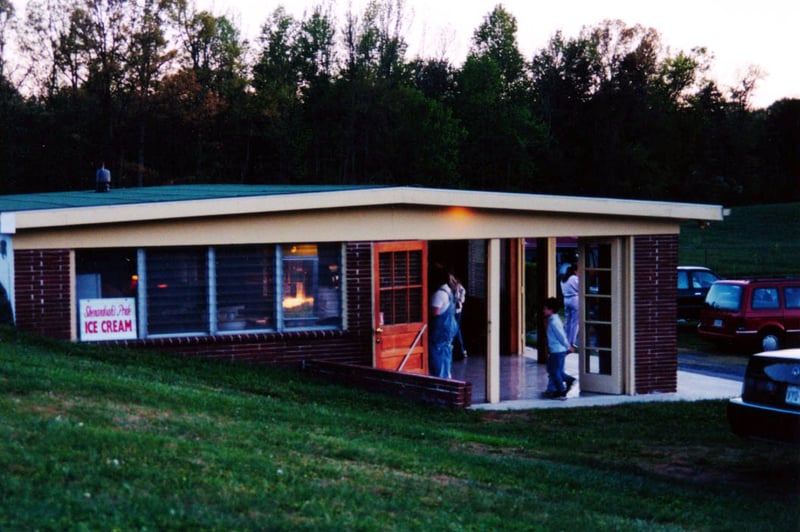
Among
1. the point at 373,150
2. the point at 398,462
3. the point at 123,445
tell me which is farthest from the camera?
the point at 373,150

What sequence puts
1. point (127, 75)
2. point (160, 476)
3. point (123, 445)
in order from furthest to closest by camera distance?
point (127, 75), point (123, 445), point (160, 476)

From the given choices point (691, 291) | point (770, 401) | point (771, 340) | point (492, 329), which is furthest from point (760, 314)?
point (770, 401)

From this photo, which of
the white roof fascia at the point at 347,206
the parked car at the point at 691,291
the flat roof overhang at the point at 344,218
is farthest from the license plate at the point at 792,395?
the parked car at the point at 691,291

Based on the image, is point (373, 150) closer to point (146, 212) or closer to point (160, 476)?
point (146, 212)

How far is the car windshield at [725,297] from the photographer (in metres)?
20.9

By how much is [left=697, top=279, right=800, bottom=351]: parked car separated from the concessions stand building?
19.9ft

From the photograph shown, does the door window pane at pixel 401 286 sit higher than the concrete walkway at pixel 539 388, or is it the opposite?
the door window pane at pixel 401 286

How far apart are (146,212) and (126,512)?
24.7 ft

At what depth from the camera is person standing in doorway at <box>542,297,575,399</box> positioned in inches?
556

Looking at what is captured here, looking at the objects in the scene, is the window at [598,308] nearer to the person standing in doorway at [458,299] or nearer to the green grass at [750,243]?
the person standing in doorway at [458,299]

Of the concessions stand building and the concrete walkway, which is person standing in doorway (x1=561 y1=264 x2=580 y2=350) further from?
the concessions stand building

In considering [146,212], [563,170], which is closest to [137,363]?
[146,212]

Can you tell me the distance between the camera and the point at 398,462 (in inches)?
325

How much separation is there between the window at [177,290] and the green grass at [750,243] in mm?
19485
